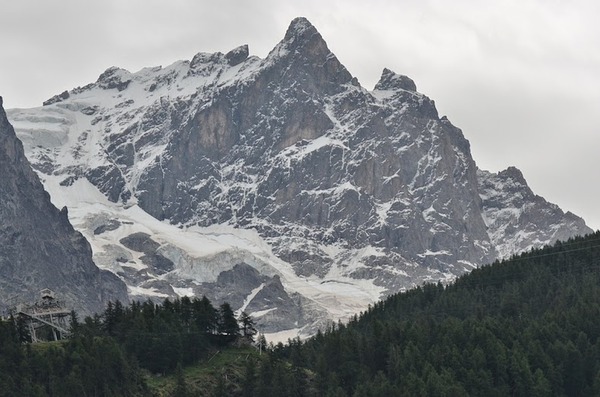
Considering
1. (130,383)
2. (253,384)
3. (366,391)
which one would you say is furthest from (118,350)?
(366,391)

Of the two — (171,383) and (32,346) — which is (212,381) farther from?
(32,346)

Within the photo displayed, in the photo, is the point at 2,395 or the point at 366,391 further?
the point at 366,391

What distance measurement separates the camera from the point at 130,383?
189 meters

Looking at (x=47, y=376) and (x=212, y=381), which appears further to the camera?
(x=212, y=381)

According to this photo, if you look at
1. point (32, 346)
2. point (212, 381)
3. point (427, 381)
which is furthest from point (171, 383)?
point (427, 381)

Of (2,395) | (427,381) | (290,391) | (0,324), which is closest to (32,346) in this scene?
(0,324)

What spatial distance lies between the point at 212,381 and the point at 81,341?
58.2 feet

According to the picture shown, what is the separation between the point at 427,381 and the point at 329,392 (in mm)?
12478

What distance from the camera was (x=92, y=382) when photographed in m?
186

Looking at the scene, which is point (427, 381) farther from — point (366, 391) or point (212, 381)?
point (212, 381)

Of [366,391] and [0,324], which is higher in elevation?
[0,324]

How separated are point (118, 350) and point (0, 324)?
48.2 feet

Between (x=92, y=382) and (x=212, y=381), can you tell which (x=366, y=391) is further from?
(x=92, y=382)

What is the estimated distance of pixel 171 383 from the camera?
643ft
